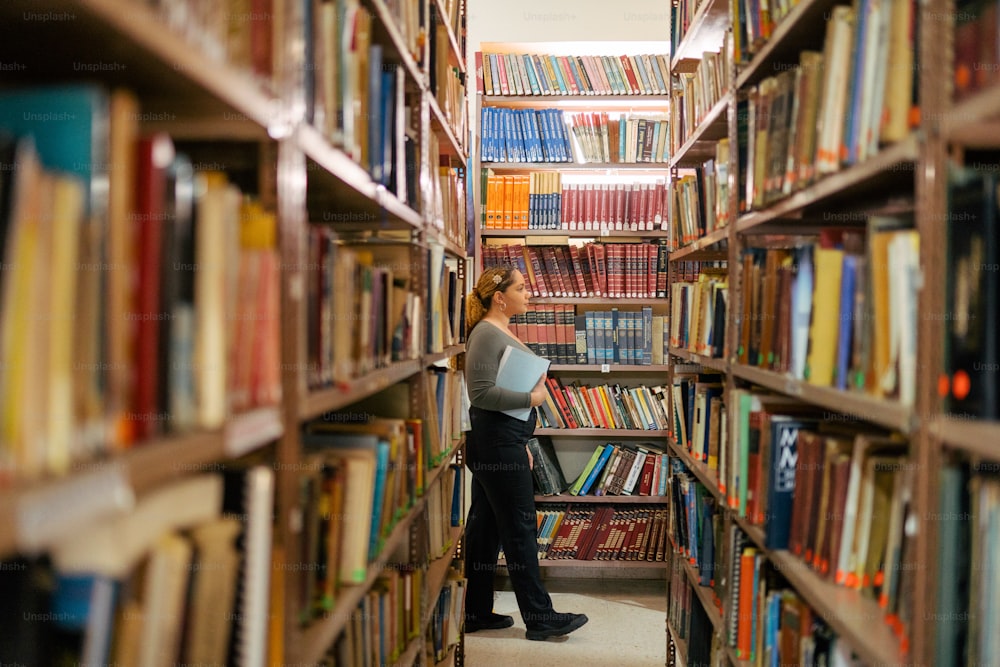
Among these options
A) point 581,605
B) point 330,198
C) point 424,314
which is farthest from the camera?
point 581,605

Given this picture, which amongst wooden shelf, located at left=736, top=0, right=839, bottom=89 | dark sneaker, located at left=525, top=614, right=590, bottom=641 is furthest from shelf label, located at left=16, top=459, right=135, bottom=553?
dark sneaker, located at left=525, top=614, right=590, bottom=641

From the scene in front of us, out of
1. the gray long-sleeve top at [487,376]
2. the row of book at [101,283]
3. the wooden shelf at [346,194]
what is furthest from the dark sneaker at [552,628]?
the row of book at [101,283]

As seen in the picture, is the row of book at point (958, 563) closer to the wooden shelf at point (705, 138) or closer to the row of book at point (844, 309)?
the row of book at point (844, 309)

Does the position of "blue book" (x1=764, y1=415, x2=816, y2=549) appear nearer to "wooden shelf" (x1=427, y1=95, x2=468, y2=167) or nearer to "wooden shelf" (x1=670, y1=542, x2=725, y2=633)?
"wooden shelf" (x1=670, y1=542, x2=725, y2=633)

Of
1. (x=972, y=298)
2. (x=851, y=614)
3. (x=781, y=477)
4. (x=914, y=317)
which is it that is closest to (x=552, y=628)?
(x=781, y=477)

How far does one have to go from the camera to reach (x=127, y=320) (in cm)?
64

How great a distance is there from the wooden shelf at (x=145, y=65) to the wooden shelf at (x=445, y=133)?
1164 millimetres

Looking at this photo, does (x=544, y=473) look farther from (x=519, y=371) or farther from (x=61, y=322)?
(x=61, y=322)

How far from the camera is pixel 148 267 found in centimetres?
67

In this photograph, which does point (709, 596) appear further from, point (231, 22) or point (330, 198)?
point (231, 22)

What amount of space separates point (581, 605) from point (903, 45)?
3052mm

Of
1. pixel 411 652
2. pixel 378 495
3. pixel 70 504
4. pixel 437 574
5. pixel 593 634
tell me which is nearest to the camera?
pixel 70 504

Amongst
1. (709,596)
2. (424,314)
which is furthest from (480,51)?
(709,596)

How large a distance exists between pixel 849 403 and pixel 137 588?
994 mm
